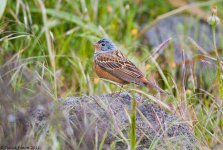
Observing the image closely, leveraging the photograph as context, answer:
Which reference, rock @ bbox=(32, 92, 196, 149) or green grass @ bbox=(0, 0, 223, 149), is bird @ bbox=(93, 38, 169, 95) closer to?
green grass @ bbox=(0, 0, 223, 149)

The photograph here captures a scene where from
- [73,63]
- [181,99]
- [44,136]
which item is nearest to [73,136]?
[44,136]

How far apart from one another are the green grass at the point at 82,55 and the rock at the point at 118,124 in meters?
0.10

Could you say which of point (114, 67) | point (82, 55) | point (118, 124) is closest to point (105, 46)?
point (114, 67)

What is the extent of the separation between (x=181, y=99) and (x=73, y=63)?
1672 mm

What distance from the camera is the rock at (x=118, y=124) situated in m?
4.27

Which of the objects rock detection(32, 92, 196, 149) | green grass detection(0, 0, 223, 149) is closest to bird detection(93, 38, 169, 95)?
green grass detection(0, 0, 223, 149)

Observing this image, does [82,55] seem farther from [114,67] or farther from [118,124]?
[118,124]

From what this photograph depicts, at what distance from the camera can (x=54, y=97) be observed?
15.0 ft

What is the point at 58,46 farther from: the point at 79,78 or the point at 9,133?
the point at 9,133

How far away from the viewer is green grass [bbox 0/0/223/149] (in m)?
4.88

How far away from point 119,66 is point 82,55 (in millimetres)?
1358

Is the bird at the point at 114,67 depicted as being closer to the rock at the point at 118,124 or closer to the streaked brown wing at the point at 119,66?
the streaked brown wing at the point at 119,66

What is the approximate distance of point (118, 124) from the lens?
4.58 metres

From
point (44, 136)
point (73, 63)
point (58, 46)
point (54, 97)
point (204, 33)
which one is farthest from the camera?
point (204, 33)
